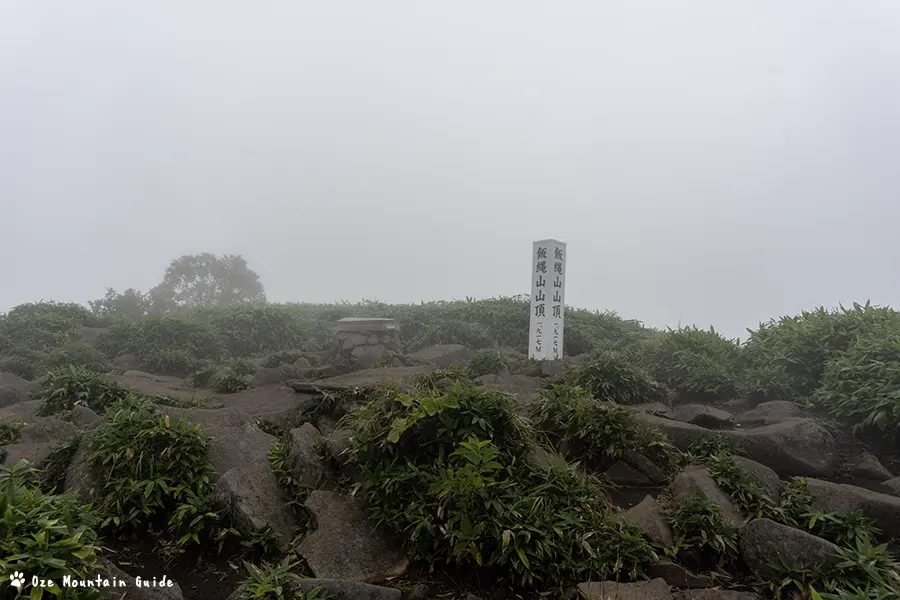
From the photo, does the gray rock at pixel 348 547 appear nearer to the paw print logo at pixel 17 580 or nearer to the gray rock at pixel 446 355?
the paw print logo at pixel 17 580

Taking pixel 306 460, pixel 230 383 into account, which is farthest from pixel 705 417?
pixel 230 383

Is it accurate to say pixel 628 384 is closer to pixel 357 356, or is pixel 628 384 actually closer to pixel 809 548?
pixel 809 548

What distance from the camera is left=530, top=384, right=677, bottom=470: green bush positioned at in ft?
18.7

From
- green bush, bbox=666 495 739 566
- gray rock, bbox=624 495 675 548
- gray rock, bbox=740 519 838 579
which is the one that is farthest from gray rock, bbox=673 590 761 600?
gray rock, bbox=624 495 675 548

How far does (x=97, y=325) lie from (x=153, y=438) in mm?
12730

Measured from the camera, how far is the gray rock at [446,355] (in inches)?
431

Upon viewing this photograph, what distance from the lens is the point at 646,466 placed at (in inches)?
224

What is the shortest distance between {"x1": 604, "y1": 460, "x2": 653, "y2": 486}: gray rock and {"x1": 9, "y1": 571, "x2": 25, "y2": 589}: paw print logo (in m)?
4.71

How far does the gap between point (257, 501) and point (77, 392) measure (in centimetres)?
394

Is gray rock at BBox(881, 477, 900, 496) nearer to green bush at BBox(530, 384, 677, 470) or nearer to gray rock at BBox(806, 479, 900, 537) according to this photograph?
gray rock at BBox(806, 479, 900, 537)

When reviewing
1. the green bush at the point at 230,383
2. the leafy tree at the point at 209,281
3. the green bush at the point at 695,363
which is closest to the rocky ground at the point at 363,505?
the green bush at the point at 695,363

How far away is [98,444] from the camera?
5164mm

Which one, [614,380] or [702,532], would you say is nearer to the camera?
[702,532]

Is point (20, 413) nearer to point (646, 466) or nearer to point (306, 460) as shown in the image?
point (306, 460)
